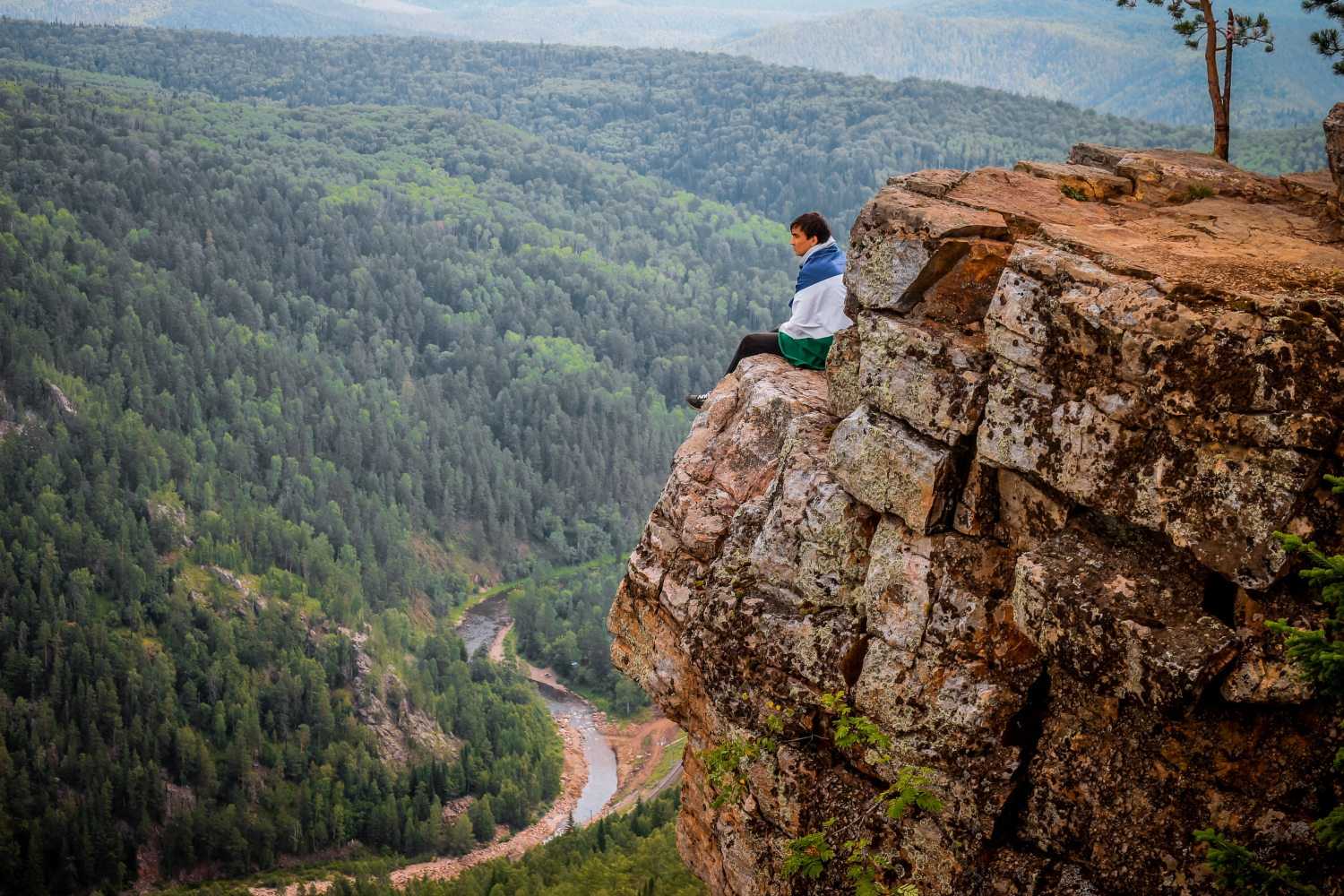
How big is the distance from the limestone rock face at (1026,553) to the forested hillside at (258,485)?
82.3 meters

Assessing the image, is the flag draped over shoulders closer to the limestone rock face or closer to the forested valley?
the limestone rock face

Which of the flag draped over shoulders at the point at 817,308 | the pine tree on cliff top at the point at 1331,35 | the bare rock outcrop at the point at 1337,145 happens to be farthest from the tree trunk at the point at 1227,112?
the flag draped over shoulders at the point at 817,308

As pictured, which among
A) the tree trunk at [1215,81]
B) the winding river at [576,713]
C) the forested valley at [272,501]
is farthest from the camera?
the winding river at [576,713]

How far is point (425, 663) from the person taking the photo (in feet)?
376

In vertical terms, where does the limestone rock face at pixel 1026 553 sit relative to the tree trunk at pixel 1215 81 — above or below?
below

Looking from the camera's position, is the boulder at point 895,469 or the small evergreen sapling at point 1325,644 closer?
the small evergreen sapling at point 1325,644

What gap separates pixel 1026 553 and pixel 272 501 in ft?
422

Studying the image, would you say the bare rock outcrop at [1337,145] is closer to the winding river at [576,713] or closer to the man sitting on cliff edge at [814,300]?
the man sitting on cliff edge at [814,300]

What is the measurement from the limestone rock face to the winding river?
79.6m

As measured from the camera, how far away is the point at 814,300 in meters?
20.1

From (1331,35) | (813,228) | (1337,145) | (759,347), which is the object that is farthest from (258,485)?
(1337,145)

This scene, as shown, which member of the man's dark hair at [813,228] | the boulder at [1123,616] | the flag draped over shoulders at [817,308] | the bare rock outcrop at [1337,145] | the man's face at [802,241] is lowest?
the boulder at [1123,616]

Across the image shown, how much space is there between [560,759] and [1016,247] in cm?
9370

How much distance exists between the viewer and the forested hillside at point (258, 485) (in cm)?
9412
